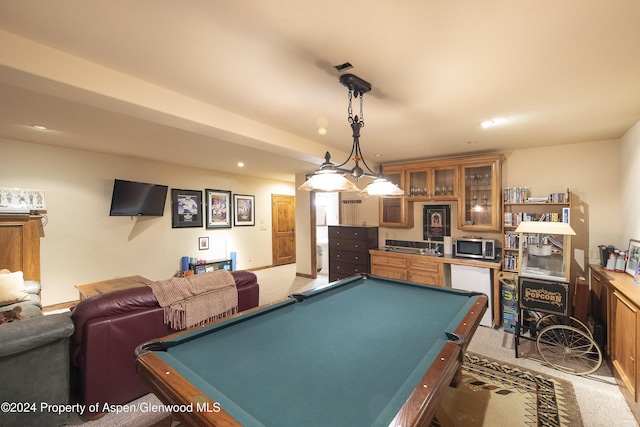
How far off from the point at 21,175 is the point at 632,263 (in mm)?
7541

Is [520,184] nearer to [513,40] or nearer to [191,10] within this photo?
[513,40]

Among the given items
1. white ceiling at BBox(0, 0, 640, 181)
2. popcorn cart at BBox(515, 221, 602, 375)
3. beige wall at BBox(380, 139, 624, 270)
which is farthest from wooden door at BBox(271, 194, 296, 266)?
popcorn cart at BBox(515, 221, 602, 375)

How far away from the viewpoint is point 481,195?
405cm

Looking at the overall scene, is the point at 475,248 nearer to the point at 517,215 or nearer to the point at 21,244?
the point at 517,215

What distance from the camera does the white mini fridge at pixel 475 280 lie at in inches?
145

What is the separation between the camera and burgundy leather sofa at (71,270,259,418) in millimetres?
1978

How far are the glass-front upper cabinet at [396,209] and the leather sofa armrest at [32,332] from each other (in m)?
4.19

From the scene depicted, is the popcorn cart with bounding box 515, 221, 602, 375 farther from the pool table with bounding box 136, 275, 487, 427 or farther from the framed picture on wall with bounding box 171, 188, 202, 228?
the framed picture on wall with bounding box 171, 188, 202, 228

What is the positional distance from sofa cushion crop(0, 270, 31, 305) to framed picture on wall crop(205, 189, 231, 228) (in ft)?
10.9

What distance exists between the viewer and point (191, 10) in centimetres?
129

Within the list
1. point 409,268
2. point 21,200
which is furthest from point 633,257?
point 21,200

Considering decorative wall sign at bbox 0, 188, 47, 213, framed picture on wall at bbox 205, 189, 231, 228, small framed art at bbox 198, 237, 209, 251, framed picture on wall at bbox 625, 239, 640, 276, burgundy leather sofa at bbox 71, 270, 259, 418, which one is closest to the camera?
burgundy leather sofa at bbox 71, 270, 259, 418

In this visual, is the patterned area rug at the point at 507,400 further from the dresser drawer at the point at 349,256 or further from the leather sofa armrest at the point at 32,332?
the leather sofa armrest at the point at 32,332

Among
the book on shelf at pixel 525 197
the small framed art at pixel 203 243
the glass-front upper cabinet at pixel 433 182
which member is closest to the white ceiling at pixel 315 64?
the book on shelf at pixel 525 197
